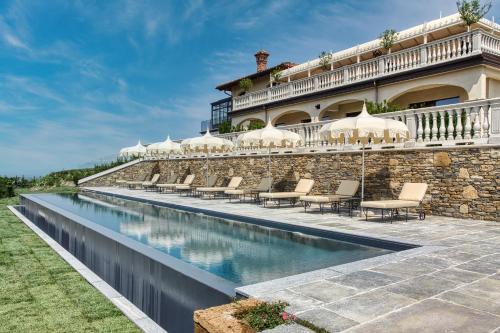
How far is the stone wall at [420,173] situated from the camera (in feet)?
31.1

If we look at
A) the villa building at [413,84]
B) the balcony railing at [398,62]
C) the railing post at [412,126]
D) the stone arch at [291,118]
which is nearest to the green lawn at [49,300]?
the villa building at [413,84]

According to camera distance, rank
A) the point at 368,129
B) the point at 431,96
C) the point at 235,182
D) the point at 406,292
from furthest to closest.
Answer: the point at 431,96, the point at 235,182, the point at 368,129, the point at 406,292

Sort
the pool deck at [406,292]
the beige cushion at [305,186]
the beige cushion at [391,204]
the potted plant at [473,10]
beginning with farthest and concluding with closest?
the potted plant at [473,10]
the beige cushion at [305,186]
the beige cushion at [391,204]
the pool deck at [406,292]

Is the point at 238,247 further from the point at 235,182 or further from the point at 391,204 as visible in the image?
the point at 235,182

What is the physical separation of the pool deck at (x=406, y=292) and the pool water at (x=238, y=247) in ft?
3.65

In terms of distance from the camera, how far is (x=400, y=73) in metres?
17.2

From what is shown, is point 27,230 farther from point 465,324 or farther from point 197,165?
point 197,165

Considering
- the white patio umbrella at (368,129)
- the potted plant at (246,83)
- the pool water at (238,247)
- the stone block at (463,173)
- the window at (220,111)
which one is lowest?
the pool water at (238,247)

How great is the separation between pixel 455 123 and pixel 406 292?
8.25 m

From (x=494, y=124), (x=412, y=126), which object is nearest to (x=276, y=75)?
(x=412, y=126)

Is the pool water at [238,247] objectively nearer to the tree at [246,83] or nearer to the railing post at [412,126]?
the railing post at [412,126]

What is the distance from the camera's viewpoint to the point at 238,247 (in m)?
7.42

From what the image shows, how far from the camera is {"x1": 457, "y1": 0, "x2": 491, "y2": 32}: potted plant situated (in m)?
15.8

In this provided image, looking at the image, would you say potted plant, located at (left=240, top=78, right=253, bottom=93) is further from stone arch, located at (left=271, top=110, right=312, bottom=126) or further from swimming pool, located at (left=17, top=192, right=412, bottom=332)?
swimming pool, located at (left=17, top=192, right=412, bottom=332)
